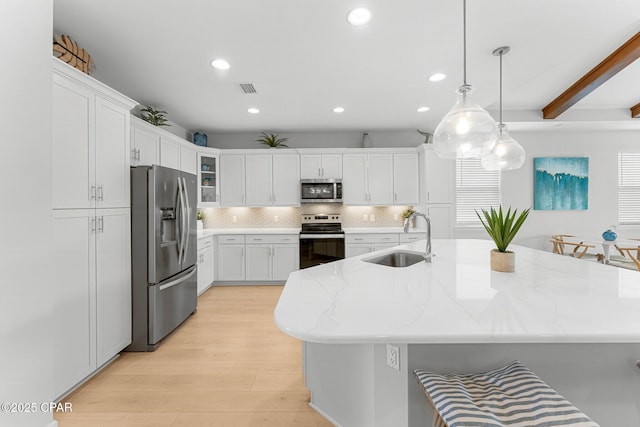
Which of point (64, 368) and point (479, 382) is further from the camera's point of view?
point (64, 368)

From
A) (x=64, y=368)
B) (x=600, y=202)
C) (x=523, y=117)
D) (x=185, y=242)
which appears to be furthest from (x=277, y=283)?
(x=600, y=202)

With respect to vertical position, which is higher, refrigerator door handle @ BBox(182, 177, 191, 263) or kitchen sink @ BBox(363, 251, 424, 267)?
refrigerator door handle @ BBox(182, 177, 191, 263)

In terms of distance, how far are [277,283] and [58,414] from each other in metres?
3.08

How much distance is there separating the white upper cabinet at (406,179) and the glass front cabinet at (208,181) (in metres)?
3.13

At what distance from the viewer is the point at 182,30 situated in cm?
228

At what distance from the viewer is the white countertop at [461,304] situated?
0.96 meters

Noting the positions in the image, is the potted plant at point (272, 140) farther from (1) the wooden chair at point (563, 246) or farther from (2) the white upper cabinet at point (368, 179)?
(1) the wooden chair at point (563, 246)

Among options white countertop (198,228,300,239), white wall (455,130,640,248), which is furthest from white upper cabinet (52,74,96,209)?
white wall (455,130,640,248)

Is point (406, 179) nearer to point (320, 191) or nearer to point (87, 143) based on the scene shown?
point (320, 191)

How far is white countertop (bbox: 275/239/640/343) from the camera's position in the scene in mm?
959

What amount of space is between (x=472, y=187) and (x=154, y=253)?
509 centimetres

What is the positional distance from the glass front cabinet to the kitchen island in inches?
142

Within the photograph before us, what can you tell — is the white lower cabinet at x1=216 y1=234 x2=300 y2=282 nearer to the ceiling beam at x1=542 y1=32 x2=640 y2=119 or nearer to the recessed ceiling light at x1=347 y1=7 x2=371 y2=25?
the recessed ceiling light at x1=347 y1=7 x2=371 y2=25

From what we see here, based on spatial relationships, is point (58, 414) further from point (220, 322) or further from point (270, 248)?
point (270, 248)
